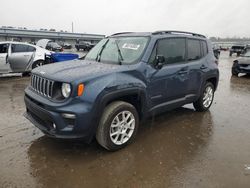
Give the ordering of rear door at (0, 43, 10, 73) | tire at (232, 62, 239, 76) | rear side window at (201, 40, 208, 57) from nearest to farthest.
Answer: rear side window at (201, 40, 208, 57)
rear door at (0, 43, 10, 73)
tire at (232, 62, 239, 76)

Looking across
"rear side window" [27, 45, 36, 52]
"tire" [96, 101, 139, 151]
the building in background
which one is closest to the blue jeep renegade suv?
"tire" [96, 101, 139, 151]

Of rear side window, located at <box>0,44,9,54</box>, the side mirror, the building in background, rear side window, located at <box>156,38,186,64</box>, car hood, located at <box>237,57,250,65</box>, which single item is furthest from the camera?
the building in background

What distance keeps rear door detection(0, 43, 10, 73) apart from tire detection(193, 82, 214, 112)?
7.89 meters

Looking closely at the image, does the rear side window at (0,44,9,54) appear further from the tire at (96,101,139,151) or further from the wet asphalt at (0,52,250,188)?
the tire at (96,101,139,151)

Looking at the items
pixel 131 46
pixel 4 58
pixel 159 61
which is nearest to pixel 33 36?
pixel 4 58

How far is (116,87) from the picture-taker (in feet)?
11.7

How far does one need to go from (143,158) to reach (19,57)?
8.45 m

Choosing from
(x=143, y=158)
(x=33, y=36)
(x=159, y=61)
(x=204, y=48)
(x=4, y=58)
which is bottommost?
(x=143, y=158)

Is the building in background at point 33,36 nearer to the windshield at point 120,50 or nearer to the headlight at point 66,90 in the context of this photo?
the windshield at point 120,50

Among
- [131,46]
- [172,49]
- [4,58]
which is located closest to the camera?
[131,46]

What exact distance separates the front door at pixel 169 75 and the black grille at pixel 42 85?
65.2 inches

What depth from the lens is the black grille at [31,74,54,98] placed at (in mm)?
3522

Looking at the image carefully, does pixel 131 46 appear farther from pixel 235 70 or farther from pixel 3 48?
pixel 235 70

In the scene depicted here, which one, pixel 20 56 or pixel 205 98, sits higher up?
pixel 20 56
